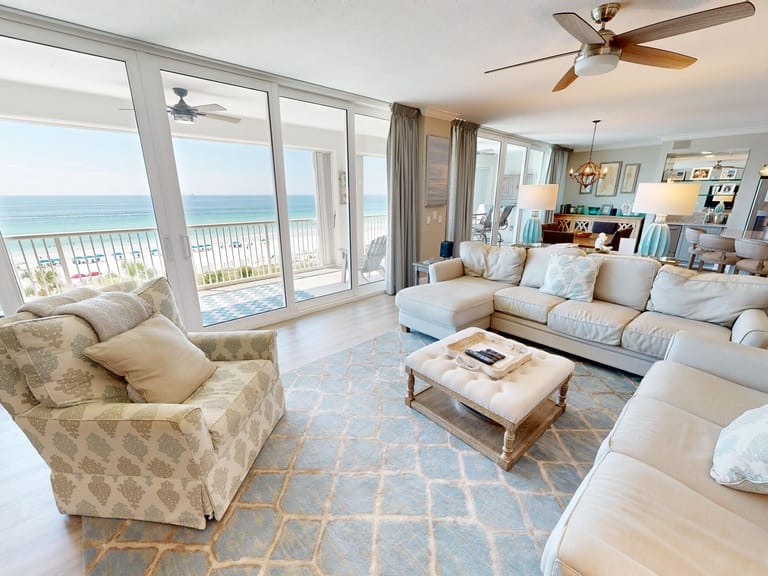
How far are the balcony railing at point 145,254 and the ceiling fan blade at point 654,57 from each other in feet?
10.3

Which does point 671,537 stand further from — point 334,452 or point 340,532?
point 334,452

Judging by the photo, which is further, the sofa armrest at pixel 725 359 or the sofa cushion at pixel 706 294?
the sofa cushion at pixel 706 294

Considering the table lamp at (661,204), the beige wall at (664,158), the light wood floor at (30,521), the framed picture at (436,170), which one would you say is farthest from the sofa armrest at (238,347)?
the beige wall at (664,158)

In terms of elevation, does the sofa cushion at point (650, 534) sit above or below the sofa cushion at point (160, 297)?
below

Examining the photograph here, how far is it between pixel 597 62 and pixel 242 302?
4.20 m

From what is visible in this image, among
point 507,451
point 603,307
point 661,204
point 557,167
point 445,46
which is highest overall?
point 445,46

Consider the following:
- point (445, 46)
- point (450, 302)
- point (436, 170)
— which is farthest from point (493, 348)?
point (436, 170)

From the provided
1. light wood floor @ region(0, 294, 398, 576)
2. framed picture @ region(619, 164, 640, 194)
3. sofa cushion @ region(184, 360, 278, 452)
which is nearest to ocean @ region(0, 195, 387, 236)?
light wood floor @ region(0, 294, 398, 576)

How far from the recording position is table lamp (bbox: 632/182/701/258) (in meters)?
3.12

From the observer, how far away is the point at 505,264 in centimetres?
336

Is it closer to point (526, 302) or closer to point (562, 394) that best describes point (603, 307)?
point (526, 302)

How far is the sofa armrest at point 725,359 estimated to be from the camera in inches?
61.0

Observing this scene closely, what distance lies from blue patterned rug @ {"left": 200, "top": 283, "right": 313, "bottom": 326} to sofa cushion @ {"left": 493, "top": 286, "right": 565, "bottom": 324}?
7.52 feet

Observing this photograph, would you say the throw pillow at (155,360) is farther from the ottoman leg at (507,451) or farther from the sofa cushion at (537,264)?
the sofa cushion at (537,264)
